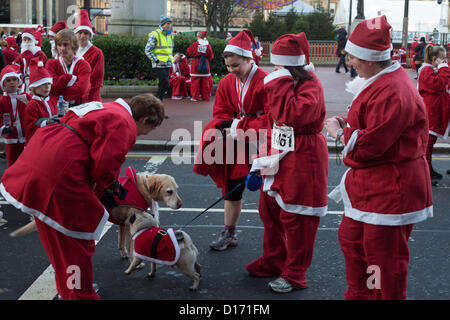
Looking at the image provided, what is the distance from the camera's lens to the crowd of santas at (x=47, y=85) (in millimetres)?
6297

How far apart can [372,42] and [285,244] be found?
196cm

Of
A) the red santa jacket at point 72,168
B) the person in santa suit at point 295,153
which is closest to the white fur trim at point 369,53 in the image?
the person in santa suit at point 295,153

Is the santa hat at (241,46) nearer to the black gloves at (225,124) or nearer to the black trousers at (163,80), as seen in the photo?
the black gloves at (225,124)

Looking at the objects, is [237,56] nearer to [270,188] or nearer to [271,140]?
[271,140]

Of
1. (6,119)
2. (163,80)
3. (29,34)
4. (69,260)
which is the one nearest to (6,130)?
(6,119)

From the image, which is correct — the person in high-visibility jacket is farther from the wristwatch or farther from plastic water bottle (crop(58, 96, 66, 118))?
the wristwatch

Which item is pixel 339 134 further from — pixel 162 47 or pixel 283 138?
pixel 162 47

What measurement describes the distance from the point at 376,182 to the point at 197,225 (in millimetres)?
3029

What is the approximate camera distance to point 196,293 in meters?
4.58

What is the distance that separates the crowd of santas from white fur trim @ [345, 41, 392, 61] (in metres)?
3.31

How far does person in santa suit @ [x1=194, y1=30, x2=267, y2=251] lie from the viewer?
5004 mm

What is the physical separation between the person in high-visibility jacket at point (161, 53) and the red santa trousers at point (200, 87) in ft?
6.51

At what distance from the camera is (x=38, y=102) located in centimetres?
624

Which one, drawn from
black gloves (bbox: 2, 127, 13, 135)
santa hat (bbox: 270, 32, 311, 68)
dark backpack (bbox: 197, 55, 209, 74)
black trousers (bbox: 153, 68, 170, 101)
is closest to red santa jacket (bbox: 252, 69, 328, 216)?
santa hat (bbox: 270, 32, 311, 68)
